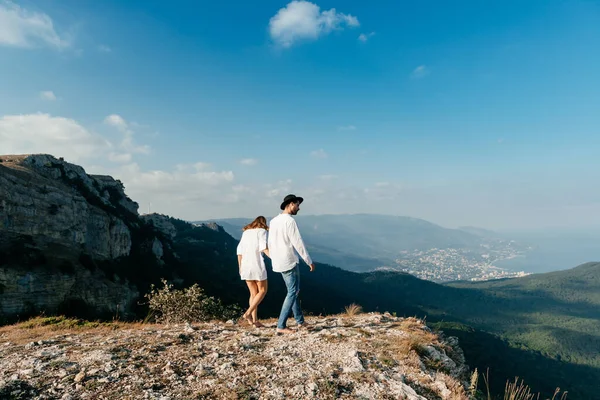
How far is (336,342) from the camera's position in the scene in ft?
24.9

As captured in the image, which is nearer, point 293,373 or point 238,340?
point 293,373

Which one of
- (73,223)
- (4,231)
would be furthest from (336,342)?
(73,223)

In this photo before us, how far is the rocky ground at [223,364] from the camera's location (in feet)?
15.8

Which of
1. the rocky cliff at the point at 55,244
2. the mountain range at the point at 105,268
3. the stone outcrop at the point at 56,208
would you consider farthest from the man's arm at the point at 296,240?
the stone outcrop at the point at 56,208

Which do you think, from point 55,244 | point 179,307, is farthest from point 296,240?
point 55,244

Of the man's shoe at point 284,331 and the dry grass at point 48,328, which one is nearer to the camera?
the dry grass at point 48,328

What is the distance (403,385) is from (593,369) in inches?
5983

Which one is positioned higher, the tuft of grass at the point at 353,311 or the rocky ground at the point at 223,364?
the rocky ground at the point at 223,364

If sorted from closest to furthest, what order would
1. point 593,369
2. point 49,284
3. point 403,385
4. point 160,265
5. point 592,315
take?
point 403,385, point 49,284, point 160,265, point 593,369, point 592,315

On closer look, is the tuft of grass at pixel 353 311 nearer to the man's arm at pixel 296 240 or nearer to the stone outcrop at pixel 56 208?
the man's arm at pixel 296 240

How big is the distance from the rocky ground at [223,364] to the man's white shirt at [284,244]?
6.28 feet

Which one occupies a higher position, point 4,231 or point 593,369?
point 4,231

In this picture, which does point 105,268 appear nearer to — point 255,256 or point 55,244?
point 55,244

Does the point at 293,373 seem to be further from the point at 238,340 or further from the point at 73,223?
the point at 73,223
